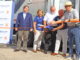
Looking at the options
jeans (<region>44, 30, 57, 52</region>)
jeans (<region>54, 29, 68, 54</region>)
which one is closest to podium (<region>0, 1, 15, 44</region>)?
jeans (<region>44, 30, 57, 52</region>)

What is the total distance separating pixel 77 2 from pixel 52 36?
1.44 m

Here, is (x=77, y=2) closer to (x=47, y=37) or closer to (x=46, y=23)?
(x=46, y=23)

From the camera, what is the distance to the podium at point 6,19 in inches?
193

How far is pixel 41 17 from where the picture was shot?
441 centimetres

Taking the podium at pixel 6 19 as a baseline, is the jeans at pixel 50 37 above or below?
below

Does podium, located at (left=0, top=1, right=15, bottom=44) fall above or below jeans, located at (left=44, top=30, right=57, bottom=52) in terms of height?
above

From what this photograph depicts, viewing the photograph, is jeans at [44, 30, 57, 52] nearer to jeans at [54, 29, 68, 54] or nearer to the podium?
jeans at [54, 29, 68, 54]

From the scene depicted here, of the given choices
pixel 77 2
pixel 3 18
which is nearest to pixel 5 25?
pixel 3 18

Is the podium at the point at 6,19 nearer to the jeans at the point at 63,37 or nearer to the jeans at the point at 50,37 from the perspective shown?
the jeans at the point at 50,37

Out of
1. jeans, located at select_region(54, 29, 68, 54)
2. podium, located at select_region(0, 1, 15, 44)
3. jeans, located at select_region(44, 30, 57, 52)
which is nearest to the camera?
jeans, located at select_region(54, 29, 68, 54)

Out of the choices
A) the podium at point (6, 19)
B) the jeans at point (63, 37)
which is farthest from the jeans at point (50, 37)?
the podium at point (6, 19)

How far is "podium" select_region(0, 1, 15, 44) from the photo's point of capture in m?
4.91

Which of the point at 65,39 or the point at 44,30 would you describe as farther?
the point at 44,30

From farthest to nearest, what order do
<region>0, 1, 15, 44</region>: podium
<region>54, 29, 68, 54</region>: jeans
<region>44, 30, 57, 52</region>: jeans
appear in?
<region>0, 1, 15, 44</region>: podium → <region>44, 30, 57, 52</region>: jeans → <region>54, 29, 68, 54</region>: jeans
